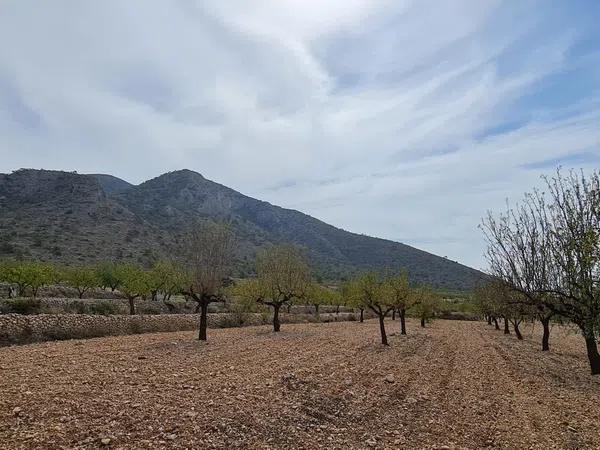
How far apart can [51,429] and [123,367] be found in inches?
289

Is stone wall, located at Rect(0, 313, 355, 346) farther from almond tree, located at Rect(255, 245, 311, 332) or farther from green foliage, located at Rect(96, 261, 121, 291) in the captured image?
green foliage, located at Rect(96, 261, 121, 291)

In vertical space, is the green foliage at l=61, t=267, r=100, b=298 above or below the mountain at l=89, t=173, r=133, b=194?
below

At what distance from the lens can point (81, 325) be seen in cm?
2934

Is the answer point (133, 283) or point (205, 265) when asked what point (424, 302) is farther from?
point (205, 265)

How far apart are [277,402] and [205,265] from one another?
17264 mm

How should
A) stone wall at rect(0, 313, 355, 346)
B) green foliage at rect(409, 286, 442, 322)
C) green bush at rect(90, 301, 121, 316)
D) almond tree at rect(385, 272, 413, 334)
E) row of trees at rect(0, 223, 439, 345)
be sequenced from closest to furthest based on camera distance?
stone wall at rect(0, 313, 355, 346) → row of trees at rect(0, 223, 439, 345) → green bush at rect(90, 301, 121, 316) → almond tree at rect(385, 272, 413, 334) → green foliage at rect(409, 286, 442, 322)

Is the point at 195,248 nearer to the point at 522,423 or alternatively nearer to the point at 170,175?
the point at 522,423

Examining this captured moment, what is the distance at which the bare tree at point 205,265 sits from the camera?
28578mm

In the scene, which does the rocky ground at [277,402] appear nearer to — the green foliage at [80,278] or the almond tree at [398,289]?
the almond tree at [398,289]

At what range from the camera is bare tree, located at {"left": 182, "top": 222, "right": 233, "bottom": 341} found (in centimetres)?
2858

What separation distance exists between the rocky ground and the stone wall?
3323mm

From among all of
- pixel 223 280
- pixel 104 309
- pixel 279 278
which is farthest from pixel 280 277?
pixel 104 309

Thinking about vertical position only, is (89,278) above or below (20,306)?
above

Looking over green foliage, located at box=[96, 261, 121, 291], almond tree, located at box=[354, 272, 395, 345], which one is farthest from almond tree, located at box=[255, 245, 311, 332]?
green foliage, located at box=[96, 261, 121, 291]
